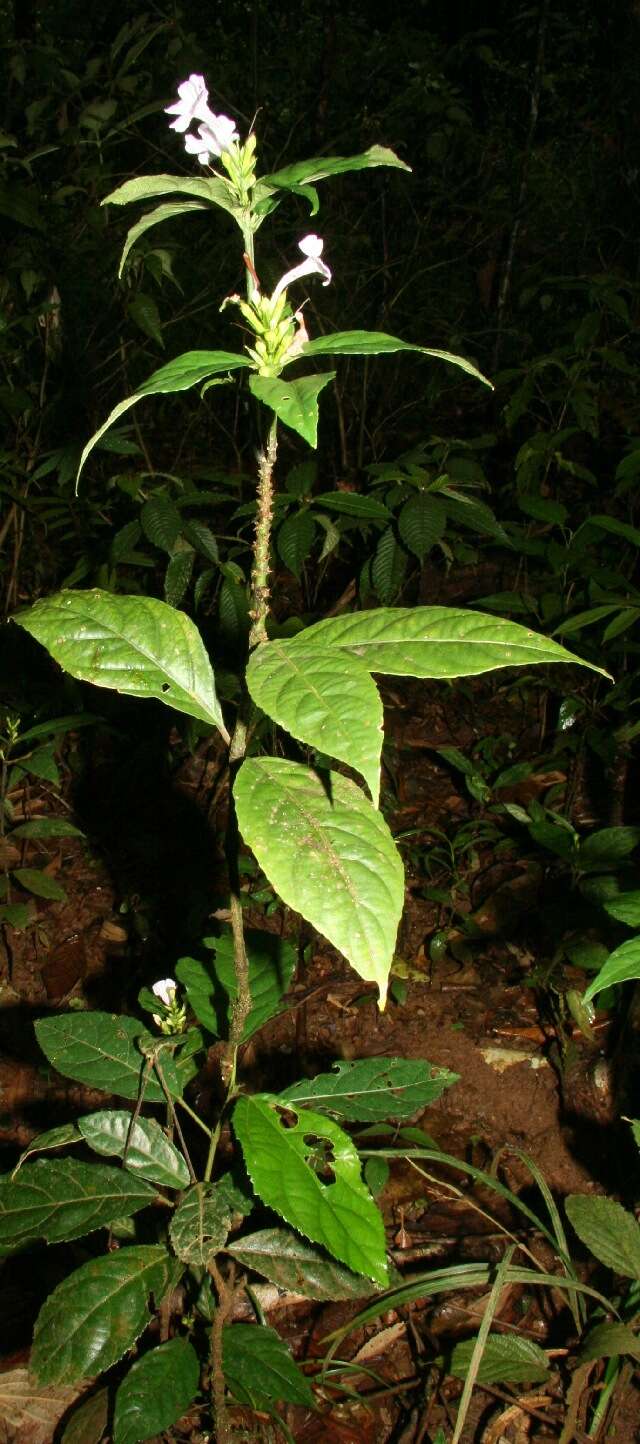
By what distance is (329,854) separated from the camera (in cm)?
77

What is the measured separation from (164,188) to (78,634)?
417mm

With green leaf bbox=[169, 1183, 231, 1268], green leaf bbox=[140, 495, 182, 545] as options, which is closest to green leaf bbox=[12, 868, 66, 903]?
green leaf bbox=[140, 495, 182, 545]

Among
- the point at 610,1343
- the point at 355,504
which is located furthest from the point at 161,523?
the point at 610,1343

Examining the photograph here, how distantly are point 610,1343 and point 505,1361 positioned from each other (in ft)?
0.65

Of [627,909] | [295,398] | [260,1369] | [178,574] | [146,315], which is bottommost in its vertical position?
[260,1369]

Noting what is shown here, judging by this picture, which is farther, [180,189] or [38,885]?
[38,885]

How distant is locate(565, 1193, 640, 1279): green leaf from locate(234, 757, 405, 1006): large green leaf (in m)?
1.05

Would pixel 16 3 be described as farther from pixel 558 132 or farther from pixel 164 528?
pixel 558 132

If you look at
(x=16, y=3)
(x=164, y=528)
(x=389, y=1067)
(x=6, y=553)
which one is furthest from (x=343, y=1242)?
(x=16, y=3)

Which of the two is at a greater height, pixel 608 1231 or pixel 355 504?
pixel 355 504

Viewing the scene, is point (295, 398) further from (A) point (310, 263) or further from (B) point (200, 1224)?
(B) point (200, 1224)

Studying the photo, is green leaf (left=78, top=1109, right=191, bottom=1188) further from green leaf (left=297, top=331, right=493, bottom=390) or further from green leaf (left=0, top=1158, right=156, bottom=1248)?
green leaf (left=297, top=331, right=493, bottom=390)

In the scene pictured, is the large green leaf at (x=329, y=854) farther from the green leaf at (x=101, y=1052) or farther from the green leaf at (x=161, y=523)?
the green leaf at (x=161, y=523)

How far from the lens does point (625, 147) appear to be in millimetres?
5262
